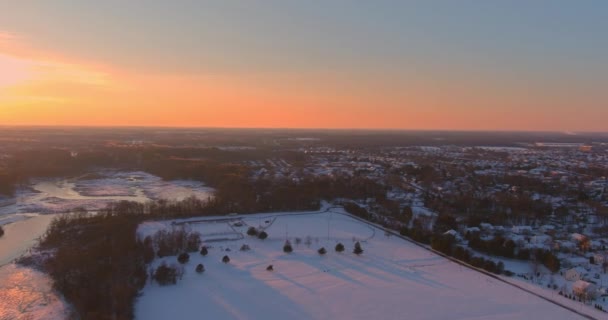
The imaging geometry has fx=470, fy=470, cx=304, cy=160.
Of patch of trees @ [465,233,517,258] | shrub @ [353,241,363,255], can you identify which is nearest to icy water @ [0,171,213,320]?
shrub @ [353,241,363,255]

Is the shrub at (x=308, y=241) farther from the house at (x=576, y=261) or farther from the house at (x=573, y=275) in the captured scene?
the house at (x=576, y=261)

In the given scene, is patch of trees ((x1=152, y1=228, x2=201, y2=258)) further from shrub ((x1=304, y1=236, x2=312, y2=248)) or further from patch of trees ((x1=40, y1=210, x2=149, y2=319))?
shrub ((x1=304, y1=236, x2=312, y2=248))

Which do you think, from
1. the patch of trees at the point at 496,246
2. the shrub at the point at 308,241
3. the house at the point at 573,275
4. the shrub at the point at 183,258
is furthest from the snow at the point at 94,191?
the house at the point at 573,275

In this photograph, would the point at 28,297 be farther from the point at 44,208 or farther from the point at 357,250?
the point at 44,208

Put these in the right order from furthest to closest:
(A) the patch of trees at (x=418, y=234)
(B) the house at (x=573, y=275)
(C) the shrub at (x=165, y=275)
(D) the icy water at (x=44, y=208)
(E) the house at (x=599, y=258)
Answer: (A) the patch of trees at (x=418, y=234) → (E) the house at (x=599, y=258) → (B) the house at (x=573, y=275) → (C) the shrub at (x=165, y=275) → (D) the icy water at (x=44, y=208)

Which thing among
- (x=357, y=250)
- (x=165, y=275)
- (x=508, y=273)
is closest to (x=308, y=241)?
(x=357, y=250)

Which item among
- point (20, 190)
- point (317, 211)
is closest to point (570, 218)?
point (317, 211)
